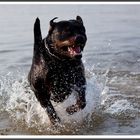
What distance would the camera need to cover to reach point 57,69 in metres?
6.44

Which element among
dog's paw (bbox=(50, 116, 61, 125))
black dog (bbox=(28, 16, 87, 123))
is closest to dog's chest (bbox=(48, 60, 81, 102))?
black dog (bbox=(28, 16, 87, 123))

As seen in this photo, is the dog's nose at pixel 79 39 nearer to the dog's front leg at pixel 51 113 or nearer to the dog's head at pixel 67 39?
the dog's head at pixel 67 39

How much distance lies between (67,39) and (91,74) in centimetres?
303

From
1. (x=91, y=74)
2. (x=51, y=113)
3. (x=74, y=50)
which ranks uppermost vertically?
(x=74, y=50)

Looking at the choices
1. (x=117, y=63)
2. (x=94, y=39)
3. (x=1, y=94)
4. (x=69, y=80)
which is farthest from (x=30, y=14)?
(x=69, y=80)

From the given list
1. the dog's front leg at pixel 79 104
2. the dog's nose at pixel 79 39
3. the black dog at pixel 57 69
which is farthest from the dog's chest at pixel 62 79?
the dog's nose at pixel 79 39

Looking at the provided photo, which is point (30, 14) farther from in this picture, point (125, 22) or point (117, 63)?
point (117, 63)

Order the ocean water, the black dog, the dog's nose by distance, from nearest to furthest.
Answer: the dog's nose → the black dog → the ocean water

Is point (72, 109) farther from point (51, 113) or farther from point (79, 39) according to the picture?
point (79, 39)

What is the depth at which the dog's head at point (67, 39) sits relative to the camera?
6.10m

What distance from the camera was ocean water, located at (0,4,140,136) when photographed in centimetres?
665

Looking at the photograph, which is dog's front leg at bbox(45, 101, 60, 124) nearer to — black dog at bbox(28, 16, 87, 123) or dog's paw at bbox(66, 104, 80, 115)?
black dog at bbox(28, 16, 87, 123)

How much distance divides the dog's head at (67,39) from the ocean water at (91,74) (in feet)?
3.22

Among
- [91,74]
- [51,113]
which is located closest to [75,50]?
[51,113]
